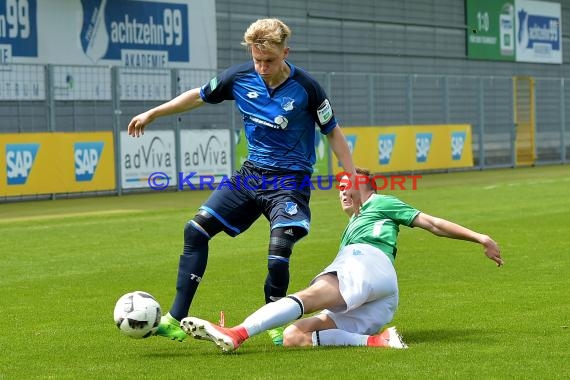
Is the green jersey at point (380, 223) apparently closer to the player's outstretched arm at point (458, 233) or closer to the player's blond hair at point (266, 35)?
Answer: the player's outstretched arm at point (458, 233)

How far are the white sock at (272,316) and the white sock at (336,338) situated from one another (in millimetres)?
343

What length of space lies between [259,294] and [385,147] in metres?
21.7

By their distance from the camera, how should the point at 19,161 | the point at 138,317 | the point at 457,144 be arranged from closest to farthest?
the point at 138,317
the point at 19,161
the point at 457,144

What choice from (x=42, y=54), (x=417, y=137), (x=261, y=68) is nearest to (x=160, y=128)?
(x=42, y=54)

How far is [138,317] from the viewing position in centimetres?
720

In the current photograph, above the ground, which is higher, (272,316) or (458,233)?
(458,233)

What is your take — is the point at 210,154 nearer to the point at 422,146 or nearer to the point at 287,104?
the point at 422,146

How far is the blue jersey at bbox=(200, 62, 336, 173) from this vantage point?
7.59m

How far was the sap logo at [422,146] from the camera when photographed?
32.7 metres

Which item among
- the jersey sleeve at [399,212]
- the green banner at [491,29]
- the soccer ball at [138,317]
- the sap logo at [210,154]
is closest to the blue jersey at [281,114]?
the jersey sleeve at [399,212]

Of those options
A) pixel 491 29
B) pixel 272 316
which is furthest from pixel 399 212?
pixel 491 29

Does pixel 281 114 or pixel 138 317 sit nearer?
pixel 138 317

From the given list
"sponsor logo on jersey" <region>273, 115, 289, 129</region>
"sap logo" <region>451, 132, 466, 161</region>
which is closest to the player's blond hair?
"sponsor logo on jersey" <region>273, 115, 289, 129</region>

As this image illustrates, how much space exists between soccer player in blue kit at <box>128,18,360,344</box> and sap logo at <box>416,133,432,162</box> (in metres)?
25.1
